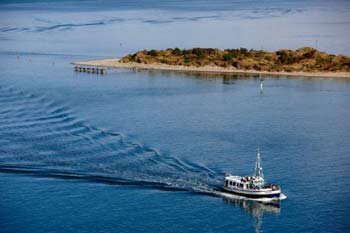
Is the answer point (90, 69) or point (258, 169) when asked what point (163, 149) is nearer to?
point (258, 169)

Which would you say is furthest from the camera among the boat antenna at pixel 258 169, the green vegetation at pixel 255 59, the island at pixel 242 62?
the green vegetation at pixel 255 59

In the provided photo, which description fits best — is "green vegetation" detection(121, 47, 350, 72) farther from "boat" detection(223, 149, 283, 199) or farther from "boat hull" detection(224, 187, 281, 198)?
"boat hull" detection(224, 187, 281, 198)

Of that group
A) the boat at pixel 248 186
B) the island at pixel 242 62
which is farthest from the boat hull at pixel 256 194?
the island at pixel 242 62

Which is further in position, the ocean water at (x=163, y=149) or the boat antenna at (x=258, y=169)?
the boat antenna at (x=258, y=169)

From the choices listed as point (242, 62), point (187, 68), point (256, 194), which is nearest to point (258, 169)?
point (256, 194)

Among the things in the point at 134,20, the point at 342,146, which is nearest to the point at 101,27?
the point at 134,20

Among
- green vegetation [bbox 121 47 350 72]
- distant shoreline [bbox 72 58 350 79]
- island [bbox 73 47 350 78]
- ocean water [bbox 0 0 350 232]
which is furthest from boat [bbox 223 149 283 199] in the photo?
green vegetation [bbox 121 47 350 72]

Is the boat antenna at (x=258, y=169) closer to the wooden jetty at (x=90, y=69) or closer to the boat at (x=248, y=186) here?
the boat at (x=248, y=186)
